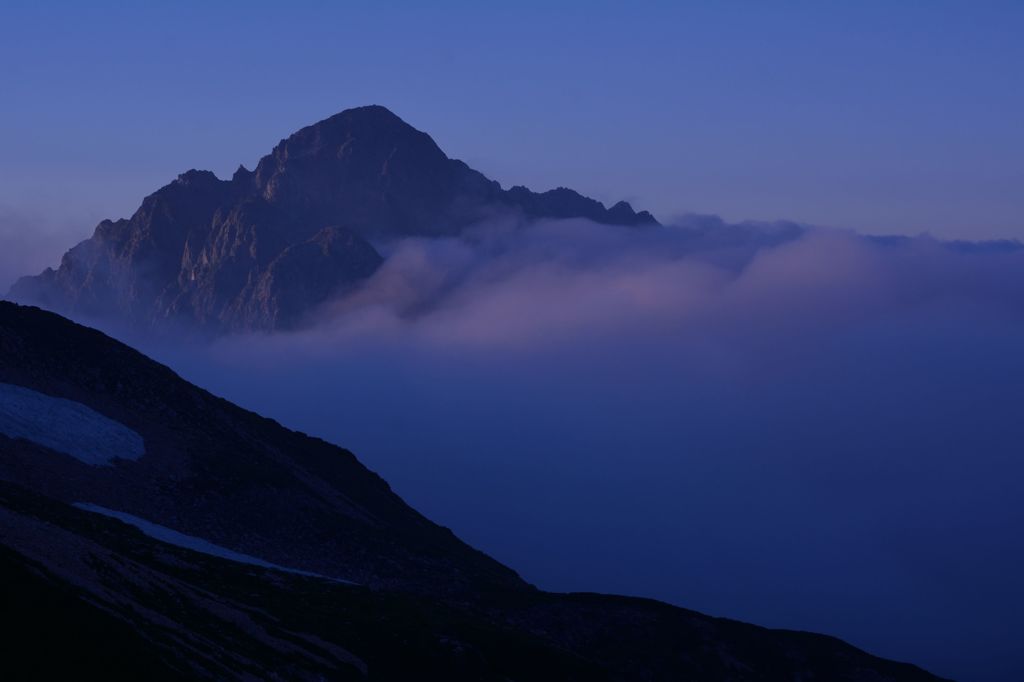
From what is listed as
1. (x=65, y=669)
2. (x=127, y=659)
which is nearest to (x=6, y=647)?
(x=65, y=669)

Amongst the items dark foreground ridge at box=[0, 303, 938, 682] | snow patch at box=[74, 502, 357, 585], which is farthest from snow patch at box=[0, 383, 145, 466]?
snow patch at box=[74, 502, 357, 585]

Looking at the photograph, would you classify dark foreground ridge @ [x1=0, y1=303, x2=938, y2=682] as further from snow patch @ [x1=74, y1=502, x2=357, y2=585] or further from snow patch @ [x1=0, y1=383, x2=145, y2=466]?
snow patch @ [x1=74, y1=502, x2=357, y2=585]

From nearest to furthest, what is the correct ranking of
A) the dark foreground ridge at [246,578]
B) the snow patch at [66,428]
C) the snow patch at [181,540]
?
the dark foreground ridge at [246,578]
the snow patch at [181,540]
the snow patch at [66,428]

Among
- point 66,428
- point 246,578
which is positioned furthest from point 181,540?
point 66,428

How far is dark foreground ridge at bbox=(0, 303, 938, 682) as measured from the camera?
231 ft

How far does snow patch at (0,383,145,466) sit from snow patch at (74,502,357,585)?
13.3 meters

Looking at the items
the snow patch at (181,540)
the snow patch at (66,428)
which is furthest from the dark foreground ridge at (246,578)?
the snow patch at (181,540)

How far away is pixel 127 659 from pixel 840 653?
94.1 metres

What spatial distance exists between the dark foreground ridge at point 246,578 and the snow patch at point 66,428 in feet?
1.13

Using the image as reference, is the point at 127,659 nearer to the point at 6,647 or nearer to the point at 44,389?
the point at 6,647

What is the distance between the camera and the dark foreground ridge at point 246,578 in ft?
231

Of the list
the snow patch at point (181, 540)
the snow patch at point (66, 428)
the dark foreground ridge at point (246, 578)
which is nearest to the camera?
the dark foreground ridge at point (246, 578)

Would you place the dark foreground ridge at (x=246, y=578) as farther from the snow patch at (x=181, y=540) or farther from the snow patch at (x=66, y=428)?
the snow patch at (x=181, y=540)

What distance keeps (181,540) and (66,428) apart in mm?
24514
